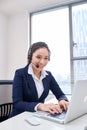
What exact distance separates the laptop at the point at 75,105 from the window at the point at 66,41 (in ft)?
6.69

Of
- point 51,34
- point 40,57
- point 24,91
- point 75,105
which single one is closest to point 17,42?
point 51,34

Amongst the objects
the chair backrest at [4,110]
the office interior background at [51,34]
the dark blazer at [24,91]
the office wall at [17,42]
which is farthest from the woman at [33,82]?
the office wall at [17,42]

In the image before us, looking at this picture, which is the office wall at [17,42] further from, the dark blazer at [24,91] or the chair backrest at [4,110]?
the dark blazer at [24,91]

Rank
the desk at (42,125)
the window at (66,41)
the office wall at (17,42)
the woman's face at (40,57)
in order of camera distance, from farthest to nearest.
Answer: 1. the office wall at (17,42)
2. the window at (66,41)
3. the woman's face at (40,57)
4. the desk at (42,125)

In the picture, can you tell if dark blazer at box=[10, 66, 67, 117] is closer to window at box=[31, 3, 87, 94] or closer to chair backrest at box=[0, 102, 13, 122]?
chair backrest at box=[0, 102, 13, 122]

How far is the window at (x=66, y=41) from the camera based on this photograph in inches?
121

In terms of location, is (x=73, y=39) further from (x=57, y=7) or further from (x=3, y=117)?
(x=3, y=117)

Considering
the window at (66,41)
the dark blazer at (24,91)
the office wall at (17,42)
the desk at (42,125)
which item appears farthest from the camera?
the office wall at (17,42)

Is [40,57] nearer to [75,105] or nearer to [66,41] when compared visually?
[75,105]

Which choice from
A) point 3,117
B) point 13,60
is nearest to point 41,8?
point 13,60

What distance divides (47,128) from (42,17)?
2.97 meters

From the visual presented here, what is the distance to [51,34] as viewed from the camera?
335 centimetres

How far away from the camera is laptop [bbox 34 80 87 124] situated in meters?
0.89

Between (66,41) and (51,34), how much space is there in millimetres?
341
